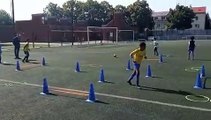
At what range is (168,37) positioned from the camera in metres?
80.6

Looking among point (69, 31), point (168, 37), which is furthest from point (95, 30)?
point (168, 37)

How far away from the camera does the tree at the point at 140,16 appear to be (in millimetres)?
86812

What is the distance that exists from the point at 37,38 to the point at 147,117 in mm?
61620

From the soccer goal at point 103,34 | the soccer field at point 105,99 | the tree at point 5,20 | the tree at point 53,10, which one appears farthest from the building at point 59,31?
the soccer field at point 105,99

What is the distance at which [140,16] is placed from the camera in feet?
286

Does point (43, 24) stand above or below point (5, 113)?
above

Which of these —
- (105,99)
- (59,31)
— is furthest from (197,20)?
(105,99)

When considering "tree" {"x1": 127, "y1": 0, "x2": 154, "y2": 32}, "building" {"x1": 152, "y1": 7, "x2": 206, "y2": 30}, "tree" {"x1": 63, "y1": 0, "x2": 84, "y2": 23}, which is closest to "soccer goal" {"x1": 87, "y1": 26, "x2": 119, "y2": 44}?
"tree" {"x1": 127, "y1": 0, "x2": 154, "y2": 32}

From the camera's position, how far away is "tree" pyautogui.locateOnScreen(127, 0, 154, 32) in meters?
86.8

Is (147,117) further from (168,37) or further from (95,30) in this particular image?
(168,37)

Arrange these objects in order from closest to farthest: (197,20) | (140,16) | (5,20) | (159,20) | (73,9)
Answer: (140,16), (5,20), (73,9), (197,20), (159,20)

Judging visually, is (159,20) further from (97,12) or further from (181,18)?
(181,18)

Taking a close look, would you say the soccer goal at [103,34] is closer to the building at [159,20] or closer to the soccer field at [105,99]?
the soccer field at [105,99]

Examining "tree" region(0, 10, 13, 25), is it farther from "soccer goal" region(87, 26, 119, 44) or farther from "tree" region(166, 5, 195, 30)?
"tree" region(166, 5, 195, 30)
